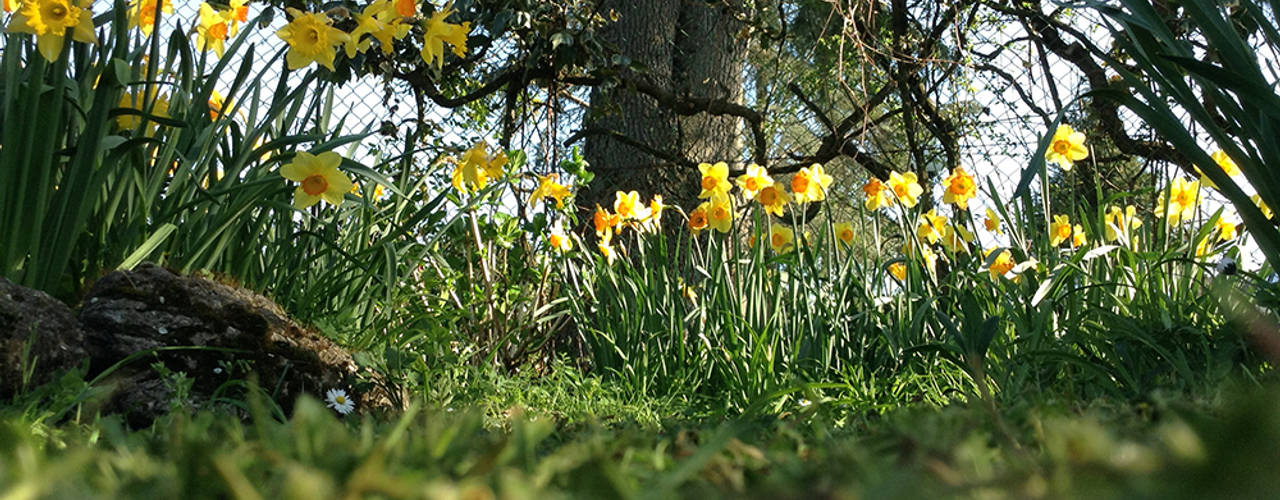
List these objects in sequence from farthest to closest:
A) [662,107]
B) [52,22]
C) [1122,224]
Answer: [662,107] < [1122,224] < [52,22]

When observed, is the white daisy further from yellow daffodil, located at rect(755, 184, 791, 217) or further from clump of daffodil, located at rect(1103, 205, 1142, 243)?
clump of daffodil, located at rect(1103, 205, 1142, 243)

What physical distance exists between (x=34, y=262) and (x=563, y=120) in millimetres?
4049

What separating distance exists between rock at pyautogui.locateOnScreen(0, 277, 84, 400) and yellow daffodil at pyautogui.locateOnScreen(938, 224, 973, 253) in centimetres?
248

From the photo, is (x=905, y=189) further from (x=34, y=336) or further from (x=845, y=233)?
(x=34, y=336)

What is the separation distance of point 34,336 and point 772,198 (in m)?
2.24

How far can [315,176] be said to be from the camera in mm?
2363

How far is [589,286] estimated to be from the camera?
3549 millimetres

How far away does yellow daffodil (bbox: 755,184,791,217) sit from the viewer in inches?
131

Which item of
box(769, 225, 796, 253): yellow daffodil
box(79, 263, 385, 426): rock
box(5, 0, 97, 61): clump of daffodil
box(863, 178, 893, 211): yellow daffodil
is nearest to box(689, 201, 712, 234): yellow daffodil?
box(769, 225, 796, 253): yellow daffodil

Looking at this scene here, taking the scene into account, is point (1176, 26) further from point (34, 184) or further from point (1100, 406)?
point (34, 184)

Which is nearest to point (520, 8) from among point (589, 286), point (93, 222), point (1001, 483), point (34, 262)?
point (589, 286)

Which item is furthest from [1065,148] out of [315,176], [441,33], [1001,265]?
[315,176]

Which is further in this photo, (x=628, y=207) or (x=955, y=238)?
(x=628, y=207)

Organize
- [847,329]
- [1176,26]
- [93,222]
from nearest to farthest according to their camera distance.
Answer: [93,222] < [847,329] < [1176,26]
